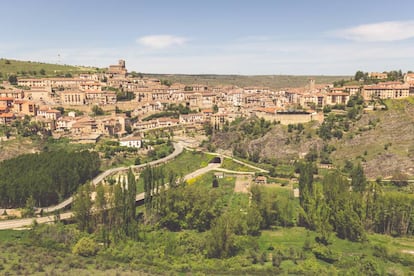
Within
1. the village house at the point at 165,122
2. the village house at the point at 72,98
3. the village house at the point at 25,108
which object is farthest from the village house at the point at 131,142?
the village house at the point at 72,98

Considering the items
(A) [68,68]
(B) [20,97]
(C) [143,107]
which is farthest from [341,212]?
(A) [68,68]

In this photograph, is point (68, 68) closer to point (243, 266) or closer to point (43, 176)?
point (43, 176)

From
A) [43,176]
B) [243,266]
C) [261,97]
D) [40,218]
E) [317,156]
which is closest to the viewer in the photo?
[243,266]

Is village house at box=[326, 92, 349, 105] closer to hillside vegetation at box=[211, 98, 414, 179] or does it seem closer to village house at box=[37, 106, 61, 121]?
hillside vegetation at box=[211, 98, 414, 179]

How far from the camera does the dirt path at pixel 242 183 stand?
3216cm

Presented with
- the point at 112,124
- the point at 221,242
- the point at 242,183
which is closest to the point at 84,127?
the point at 112,124

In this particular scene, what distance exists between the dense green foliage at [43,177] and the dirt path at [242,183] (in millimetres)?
12035

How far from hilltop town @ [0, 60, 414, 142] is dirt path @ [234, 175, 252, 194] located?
14.5 m

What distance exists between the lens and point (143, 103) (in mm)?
56875

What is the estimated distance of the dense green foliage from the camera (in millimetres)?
27094

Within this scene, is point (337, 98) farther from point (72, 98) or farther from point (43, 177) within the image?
point (43, 177)

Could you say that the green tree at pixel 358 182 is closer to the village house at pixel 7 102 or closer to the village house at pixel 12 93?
the village house at pixel 7 102

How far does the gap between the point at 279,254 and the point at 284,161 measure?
19.9 m

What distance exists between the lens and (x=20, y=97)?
5300 centimetres
